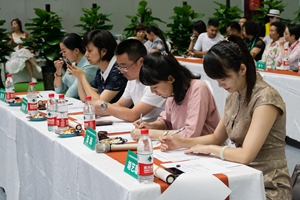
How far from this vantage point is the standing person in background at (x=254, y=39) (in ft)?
20.3

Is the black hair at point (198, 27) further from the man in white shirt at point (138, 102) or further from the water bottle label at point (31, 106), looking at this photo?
the water bottle label at point (31, 106)

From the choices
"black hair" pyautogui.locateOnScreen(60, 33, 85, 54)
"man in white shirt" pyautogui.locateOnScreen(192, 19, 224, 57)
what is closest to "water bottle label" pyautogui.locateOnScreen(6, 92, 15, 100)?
"black hair" pyautogui.locateOnScreen(60, 33, 85, 54)

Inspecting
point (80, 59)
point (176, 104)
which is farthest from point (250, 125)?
point (80, 59)

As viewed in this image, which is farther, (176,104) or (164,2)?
(164,2)

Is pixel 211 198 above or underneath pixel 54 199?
above

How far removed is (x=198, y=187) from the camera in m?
1.67

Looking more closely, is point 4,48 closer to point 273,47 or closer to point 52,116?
point 273,47

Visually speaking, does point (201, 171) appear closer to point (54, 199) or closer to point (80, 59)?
point (54, 199)

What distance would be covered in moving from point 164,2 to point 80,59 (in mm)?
7492

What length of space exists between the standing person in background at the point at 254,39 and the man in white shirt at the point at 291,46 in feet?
1.54

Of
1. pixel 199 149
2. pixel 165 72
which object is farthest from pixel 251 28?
pixel 199 149

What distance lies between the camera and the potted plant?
747cm

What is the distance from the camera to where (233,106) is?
2.08m

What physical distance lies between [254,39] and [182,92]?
4.30 m
